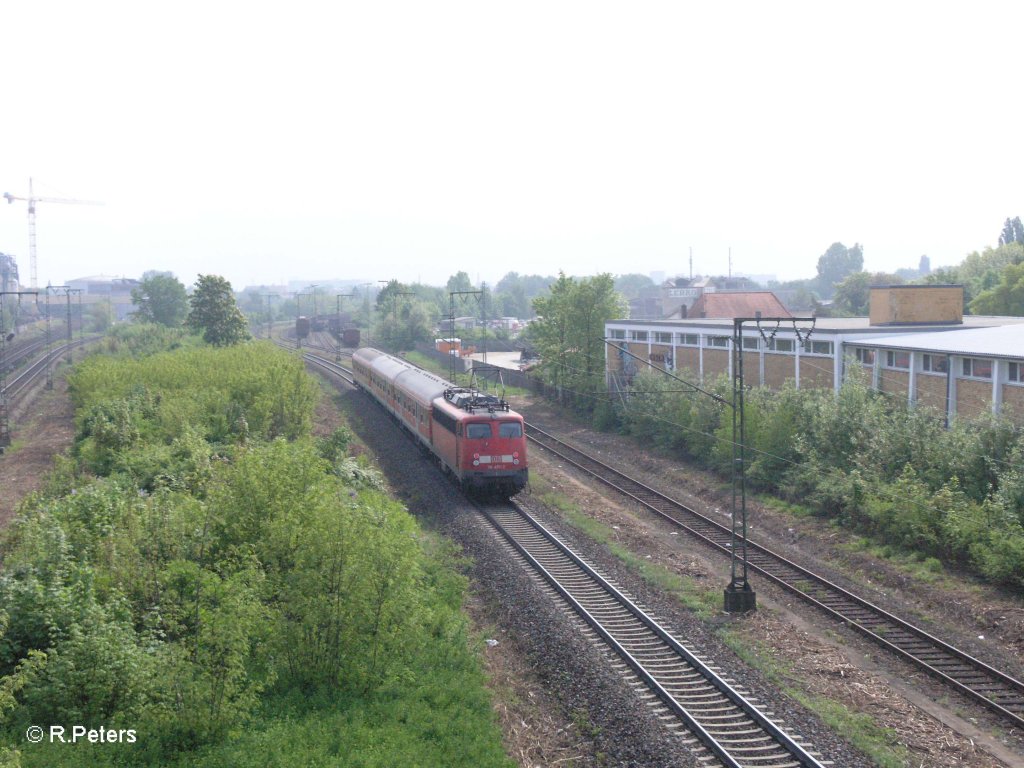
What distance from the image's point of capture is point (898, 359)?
30469 millimetres

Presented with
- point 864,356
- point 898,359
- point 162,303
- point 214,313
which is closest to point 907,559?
point 898,359

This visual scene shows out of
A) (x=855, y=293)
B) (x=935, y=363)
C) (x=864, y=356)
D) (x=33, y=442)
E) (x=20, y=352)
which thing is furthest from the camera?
(x=855, y=293)

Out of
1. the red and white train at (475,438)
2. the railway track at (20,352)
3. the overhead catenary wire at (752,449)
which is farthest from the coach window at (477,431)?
the railway track at (20,352)

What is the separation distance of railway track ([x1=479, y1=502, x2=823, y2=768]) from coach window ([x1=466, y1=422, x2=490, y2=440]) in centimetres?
529

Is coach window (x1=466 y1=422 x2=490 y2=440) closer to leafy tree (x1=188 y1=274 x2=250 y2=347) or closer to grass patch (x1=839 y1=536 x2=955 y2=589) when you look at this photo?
grass patch (x1=839 y1=536 x2=955 y2=589)

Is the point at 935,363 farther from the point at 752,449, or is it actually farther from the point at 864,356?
the point at 752,449

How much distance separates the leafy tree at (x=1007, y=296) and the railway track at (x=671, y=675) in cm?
5000

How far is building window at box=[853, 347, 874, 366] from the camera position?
31.8 m

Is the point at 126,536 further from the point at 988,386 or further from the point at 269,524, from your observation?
the point at 988,386

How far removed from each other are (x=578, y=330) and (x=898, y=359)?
20.6 metres

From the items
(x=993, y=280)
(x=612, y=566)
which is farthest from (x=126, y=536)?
(x=993, y=280)

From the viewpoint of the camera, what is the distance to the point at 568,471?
1310 inches

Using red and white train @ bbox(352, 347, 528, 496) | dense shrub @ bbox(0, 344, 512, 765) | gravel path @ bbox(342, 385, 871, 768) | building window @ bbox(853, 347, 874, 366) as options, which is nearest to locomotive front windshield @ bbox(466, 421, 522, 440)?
red and white train @ bbox(352, 347, 528, 496)

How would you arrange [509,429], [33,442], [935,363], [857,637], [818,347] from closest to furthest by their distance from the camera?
[857,637] < [509,429] < [935,363] < [818,347] < [33,442]
